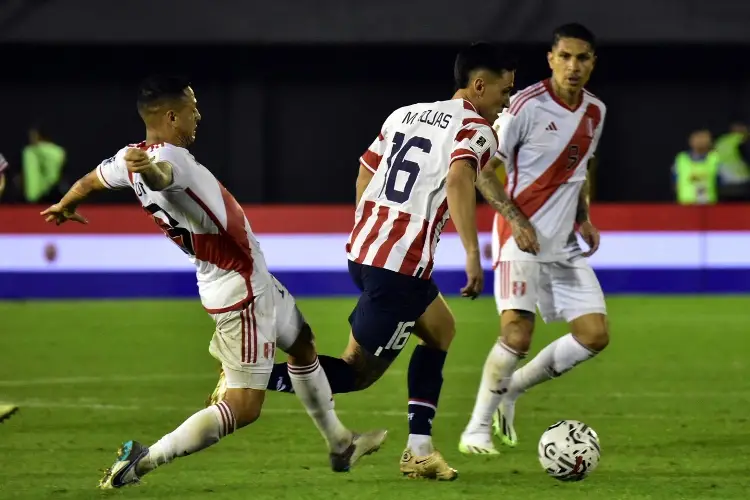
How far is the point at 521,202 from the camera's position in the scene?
741cm

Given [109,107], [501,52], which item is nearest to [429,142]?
[501,52]

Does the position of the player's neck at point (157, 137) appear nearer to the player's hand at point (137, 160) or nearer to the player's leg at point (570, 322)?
the player's hand at point (137, 160)

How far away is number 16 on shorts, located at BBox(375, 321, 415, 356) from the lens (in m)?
6.29

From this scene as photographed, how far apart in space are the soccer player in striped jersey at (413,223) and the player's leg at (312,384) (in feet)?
0.41

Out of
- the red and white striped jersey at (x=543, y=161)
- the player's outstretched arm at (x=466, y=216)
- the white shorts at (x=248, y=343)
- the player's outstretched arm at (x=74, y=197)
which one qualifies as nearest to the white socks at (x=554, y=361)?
the red and white striped jersey at (x=543, y=161)

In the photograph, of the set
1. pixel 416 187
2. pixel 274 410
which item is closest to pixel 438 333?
pixel 416 187

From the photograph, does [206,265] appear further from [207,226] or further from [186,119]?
[186,119]

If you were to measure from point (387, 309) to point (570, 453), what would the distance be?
0.98 metres

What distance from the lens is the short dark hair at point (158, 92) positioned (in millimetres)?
5688

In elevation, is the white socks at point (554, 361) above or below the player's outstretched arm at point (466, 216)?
below

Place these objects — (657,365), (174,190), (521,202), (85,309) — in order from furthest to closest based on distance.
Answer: (85,309) → (657,365) → (521,202) → (174,190)

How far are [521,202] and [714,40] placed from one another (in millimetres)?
13934

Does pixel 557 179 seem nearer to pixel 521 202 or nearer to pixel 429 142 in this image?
pixel 521 202

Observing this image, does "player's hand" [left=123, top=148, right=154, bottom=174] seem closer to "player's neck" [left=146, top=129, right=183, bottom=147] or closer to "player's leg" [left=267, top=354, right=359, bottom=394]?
"player's neck" [left=146, top=129, right=183, bottom=147]
